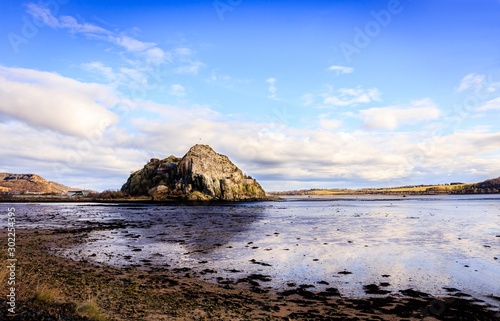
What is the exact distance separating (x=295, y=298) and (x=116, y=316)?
7895mm

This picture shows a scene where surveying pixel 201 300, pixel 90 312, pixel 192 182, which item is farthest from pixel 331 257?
pixel 192 182

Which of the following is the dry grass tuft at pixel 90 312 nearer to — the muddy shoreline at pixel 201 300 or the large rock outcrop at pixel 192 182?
the muddy shoreline at pixel 201 300

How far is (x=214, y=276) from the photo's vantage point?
19.4 m

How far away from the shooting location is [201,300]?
46.8 feet

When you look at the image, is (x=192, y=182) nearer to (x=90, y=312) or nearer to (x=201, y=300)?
(x=201, y=300)

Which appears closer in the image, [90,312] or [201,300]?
[90,312]

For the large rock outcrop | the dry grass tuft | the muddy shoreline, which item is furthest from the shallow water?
the large rock outcrop

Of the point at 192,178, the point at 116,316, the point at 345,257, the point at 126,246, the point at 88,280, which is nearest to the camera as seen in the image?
the point at 116,316

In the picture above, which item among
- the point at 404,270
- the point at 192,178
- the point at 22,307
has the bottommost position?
the point at 404,270

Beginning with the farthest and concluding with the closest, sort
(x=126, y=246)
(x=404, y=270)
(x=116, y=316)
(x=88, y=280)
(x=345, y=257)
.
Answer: (x=126, y=246), (x=345, y=257), (x=404, y=270), (x=88, y=280), (x=116, y=316)

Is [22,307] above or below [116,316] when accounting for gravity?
above

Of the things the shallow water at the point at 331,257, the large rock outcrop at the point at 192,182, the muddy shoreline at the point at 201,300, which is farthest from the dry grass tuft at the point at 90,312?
the large rock outcrop at the point at 192,182

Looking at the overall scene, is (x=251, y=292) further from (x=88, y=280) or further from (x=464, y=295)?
(x=464, y=295)

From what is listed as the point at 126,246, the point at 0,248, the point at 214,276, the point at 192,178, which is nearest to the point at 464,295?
the point at 214,276
